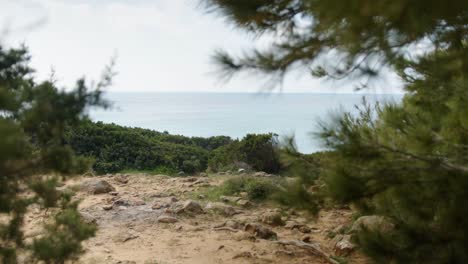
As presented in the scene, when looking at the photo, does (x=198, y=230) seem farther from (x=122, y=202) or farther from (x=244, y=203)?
(x=122, y=202)

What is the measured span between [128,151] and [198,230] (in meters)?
7.15

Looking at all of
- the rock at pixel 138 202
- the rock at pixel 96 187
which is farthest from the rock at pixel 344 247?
the rock at pixel 96 187

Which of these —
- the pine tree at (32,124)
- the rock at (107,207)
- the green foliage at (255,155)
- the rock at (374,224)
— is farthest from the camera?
the green foliage at (255,155)

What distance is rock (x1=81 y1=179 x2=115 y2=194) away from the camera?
7516 mm

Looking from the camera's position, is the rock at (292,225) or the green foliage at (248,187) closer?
the rock at (292,225)

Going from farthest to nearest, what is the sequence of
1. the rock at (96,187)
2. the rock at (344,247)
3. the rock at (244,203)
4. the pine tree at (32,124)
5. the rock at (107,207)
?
1. the rock at (96,187)
2. the rock at (244,203)
3. the rock at (107,207)
4. the rock at (344,247)
5. the pine tree at (32,124)

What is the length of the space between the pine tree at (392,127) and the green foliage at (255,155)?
7019 mm

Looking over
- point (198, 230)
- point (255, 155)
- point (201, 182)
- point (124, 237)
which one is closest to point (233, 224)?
point (198, 230)

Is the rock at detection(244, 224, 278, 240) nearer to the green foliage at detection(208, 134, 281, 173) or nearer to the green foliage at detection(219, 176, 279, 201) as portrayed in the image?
the green foliage at detection(219, 176, 279, 201)

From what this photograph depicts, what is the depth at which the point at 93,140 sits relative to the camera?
12.6m

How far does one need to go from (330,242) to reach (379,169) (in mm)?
2515

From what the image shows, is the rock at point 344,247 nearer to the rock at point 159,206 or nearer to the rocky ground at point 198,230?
the rocky ground at point 198,230

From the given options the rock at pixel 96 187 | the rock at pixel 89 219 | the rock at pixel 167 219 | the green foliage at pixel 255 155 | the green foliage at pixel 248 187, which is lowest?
the rock at pixel 167 219

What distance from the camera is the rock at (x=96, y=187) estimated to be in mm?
7516
